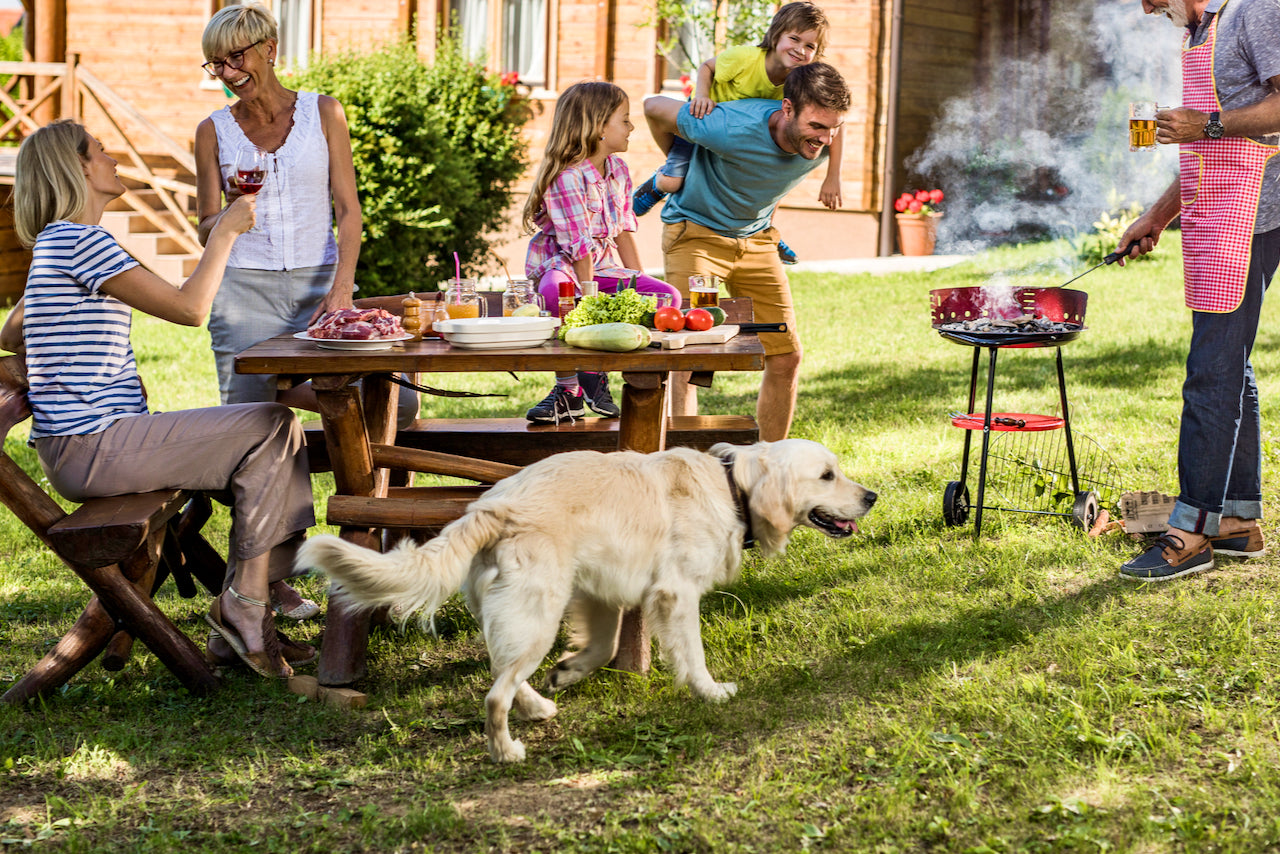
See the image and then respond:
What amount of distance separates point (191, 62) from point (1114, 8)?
47.8 ft

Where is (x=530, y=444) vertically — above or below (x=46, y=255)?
below

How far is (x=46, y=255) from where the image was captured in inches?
156

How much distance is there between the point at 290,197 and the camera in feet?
16.3

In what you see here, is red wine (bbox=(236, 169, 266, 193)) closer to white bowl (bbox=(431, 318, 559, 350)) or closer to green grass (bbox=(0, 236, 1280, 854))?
white bowl (bbox=(431, 318, 559, 350))

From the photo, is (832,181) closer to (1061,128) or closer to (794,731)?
(794,731)

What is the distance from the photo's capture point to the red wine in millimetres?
4059

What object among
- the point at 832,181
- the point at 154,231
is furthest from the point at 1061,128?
the point at 832,181

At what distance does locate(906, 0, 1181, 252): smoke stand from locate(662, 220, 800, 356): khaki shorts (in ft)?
40.9

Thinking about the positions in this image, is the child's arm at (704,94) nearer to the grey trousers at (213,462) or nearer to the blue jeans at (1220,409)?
the blue jeans at (1220,409)

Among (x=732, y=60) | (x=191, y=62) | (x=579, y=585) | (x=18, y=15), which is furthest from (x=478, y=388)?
(x=18, y=15)

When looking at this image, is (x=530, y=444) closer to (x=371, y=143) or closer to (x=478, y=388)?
(x=478, y=388)

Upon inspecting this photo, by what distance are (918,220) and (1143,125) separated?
40.1 ft

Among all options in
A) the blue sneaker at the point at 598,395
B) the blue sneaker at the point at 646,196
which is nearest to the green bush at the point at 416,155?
the blue sneaker at the point at 646,196

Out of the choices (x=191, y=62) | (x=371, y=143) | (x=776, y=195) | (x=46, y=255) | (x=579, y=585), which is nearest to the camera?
(x=579, y=585)
